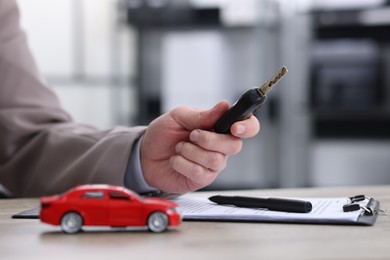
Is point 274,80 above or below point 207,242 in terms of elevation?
above

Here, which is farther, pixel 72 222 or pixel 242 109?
pixel 242 109

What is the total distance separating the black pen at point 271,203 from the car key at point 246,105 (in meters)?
0.09

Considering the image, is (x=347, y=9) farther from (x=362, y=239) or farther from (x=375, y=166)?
(x=362, y=239)

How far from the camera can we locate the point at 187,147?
0.81 meters

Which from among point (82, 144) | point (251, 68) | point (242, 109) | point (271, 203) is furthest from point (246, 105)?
point (251, 68)

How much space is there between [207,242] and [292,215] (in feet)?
0.50

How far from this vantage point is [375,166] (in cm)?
320

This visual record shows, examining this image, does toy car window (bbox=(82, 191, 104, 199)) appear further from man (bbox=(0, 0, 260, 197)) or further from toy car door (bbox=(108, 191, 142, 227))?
man (bbox=(0, 0, 260, 197))

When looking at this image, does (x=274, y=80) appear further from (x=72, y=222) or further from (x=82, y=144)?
(x=82, y=144)

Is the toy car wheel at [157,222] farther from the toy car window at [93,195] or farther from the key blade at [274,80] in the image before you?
the key blade at [274,80]

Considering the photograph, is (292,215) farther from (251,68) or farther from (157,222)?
(251,68)

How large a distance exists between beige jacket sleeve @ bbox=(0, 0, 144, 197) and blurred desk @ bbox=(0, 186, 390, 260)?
26 cm

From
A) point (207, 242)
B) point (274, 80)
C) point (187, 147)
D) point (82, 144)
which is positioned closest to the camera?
point (207, 242)

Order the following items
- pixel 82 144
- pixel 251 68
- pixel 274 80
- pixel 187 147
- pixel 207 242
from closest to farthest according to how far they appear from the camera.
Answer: pixel 207 242 < pixel 274 80 < pixel 187 147 < pixel 82 144 < pixel 251 68
